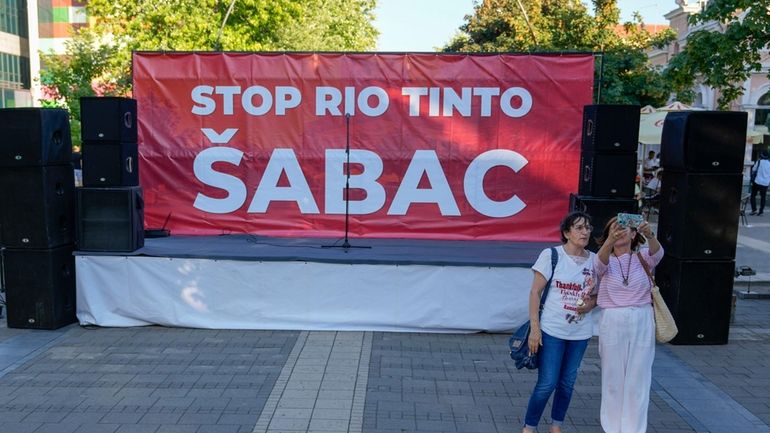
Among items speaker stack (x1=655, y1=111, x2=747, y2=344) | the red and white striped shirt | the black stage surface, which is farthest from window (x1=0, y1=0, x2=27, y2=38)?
the red and white striped shirt

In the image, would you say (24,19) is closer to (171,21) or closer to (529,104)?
(171,21)

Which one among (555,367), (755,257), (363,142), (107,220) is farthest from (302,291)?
(755,257)

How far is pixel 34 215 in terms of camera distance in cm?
727

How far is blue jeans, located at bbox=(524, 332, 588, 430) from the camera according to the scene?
14.6ft

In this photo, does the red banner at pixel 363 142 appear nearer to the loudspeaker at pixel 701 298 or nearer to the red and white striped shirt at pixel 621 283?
the loudspeaker at pixel 701 298

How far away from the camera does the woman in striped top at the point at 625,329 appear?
4.32 meters

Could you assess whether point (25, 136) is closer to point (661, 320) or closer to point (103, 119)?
point (103, 119)

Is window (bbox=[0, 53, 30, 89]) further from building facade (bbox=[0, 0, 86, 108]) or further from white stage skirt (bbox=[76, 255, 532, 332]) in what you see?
white stage skirt (bbox=[76, 255, 532, 332])

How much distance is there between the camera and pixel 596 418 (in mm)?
5254

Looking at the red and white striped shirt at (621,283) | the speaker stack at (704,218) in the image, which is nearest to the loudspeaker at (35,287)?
the red and white striped shirt at (621,283)

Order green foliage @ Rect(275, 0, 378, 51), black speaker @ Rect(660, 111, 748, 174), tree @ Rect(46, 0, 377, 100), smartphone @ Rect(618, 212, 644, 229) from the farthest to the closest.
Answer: green foliage @ Rect(275, 0, 378, 51) < tree @ Rect(46, 0, 377, 100) < black speaker @ Rect(660, 111, 748, 174) < smartphone @ Rect(618, 212, 644, 229)

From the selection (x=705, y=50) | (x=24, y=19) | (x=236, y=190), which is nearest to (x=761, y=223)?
(x=705, y=50)

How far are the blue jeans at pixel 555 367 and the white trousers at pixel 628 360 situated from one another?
0.62 feet

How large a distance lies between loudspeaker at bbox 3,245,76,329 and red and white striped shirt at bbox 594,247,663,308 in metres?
5.82
